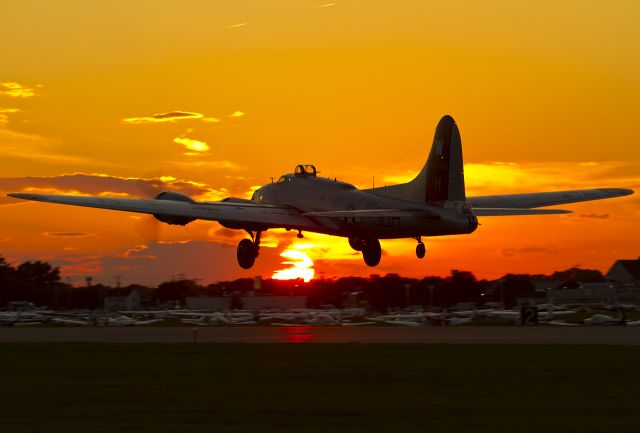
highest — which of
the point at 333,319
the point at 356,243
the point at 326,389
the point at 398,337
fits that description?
the point at 356,243

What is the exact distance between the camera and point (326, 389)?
3644 centimetres

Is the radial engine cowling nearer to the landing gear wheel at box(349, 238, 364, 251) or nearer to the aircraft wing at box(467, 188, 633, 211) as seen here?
the landing gear wheel at box(349, 238, 364, 251)

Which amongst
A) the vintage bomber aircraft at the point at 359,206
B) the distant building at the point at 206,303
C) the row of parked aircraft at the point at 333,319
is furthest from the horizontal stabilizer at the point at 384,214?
the distant building at the point at 206,303

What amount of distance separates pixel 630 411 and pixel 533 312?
184ft

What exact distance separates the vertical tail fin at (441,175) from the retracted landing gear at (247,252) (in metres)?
9.01

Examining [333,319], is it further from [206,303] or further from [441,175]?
[206,303]

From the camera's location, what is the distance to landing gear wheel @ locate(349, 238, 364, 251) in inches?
2491

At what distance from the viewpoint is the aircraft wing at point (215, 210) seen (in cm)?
5966

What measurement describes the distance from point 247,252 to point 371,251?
781 cm

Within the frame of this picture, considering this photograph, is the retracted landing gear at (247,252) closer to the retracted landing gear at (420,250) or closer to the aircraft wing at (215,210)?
the aircraft wing at (215,210)

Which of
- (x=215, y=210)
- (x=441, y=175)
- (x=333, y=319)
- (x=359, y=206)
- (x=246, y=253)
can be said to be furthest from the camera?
(x=333, y=319)

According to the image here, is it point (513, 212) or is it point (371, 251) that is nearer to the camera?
point (513, 212)

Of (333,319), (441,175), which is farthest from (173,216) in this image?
(333,319)

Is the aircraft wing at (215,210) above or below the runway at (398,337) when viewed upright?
above
